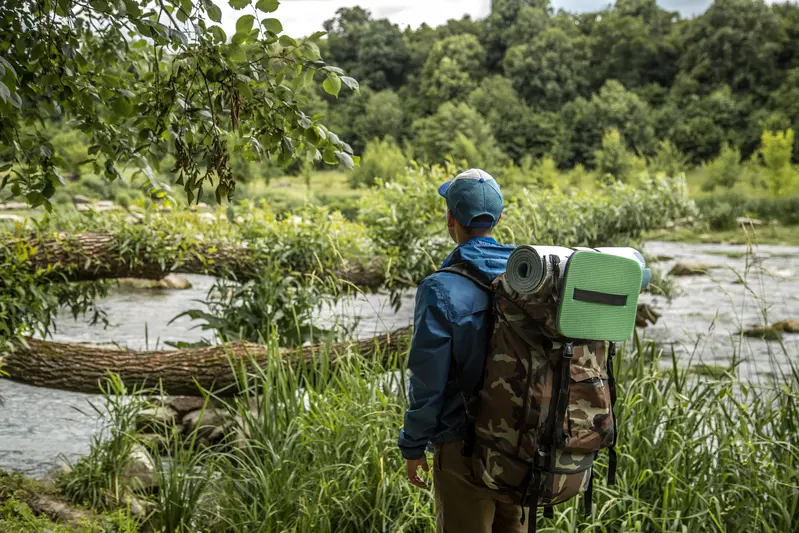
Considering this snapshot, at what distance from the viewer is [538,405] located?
1560 mm

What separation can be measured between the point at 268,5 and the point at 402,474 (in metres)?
1.74

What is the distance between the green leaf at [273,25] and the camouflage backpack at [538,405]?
0.82m

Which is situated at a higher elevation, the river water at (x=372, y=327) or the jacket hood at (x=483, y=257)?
the jacket hood at (x=483, y=257)

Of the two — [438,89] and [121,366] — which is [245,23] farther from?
[438,89]

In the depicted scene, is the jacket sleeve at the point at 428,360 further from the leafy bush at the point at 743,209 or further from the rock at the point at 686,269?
the leafy bush at the point at 743,209

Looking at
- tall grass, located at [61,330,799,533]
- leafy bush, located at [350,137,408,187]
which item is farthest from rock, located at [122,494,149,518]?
leafy bush, located at [350,137,408,187]

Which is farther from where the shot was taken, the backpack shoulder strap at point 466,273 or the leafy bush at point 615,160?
the leafy bush at point 615,160

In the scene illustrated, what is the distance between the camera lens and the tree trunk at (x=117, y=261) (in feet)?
14.8

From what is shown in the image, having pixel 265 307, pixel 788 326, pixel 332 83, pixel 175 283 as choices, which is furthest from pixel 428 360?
pixel 175 283

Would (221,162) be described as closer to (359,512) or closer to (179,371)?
(359,512)

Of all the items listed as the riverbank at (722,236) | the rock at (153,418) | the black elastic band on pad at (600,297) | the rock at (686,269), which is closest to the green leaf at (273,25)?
the black elastic band on pad at (600,297)

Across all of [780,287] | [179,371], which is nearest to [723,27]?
[780,287]

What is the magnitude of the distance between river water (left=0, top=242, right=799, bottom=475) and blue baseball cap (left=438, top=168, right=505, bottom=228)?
3.60 ft

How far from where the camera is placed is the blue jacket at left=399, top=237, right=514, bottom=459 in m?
1.67
